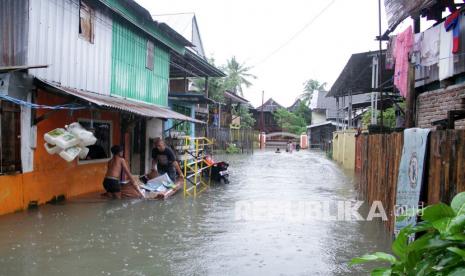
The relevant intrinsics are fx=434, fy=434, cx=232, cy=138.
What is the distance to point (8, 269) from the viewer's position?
491cm

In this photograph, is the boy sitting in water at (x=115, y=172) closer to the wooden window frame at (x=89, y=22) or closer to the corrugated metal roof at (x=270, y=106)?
the wooden window frame at (x=89, y=22)

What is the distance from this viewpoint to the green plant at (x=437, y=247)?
191 centimetres

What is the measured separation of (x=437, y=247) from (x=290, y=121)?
48.3 metres

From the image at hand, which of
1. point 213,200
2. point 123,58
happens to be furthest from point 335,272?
point 123,58

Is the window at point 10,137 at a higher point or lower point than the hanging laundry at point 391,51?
lower

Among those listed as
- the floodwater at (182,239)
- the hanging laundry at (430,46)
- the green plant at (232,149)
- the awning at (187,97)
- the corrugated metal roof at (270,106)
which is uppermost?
the corrugated metal roof at (270,106)

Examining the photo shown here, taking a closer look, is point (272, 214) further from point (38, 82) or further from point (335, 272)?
point (38, 82)

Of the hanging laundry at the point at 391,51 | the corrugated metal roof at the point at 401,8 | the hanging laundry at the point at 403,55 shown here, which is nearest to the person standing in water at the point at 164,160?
the hanging laundry at the point at 403,55

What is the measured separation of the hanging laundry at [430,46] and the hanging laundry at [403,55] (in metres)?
0.31

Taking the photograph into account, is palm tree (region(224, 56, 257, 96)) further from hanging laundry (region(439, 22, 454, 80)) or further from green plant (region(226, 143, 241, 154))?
hanging laundry (region(439, 22, 454, 80))

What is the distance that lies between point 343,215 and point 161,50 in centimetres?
878

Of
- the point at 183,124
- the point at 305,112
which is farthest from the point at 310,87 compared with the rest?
the point at 183,124

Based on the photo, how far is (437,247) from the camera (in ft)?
6.61

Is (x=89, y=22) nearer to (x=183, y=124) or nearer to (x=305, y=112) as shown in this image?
(x=183, y=124)
